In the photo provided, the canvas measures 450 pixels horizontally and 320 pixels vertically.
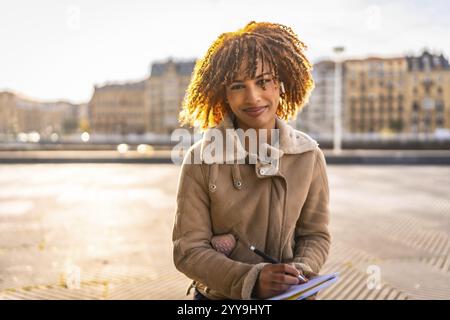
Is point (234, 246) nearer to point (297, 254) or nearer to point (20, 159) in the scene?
point (297, 254)

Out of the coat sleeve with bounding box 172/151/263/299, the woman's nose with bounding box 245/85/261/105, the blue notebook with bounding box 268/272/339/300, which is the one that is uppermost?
the woman's nose with bounding box 245/85/261/105

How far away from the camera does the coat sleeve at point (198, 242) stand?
1428 mm

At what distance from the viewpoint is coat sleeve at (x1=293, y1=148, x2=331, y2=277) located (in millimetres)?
1583

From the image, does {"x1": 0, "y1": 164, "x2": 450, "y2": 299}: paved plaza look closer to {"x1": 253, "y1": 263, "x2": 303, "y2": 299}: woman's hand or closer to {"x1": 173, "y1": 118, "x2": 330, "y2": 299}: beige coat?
{"x1": 173, "y1": 118, "x2": 330, "y2": 299}: beige coat

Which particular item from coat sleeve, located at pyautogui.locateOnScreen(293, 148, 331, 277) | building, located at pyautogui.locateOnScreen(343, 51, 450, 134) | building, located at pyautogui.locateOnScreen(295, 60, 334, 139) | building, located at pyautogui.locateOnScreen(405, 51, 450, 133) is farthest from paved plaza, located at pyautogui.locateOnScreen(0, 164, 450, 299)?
building, located at pyautogui.locateOnScreen(295, 60, 334, 139)

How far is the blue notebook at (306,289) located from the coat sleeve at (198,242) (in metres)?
0.16

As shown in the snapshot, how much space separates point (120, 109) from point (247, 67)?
8757 centimetres

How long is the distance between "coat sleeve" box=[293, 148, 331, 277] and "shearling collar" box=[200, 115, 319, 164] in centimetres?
7

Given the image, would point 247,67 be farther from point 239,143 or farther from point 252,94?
point 239,143

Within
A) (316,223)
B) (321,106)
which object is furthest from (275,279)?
(321,106)

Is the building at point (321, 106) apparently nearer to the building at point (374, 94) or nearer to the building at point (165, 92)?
the building at point (374, 94)

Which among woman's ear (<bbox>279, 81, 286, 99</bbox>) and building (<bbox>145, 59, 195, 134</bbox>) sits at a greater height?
building (<bbox>145, 59, 195, 134</bbox>)

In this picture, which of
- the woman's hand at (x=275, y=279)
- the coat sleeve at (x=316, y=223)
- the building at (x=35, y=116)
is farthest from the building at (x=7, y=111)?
the woman's hand at (x=275, y=279)
